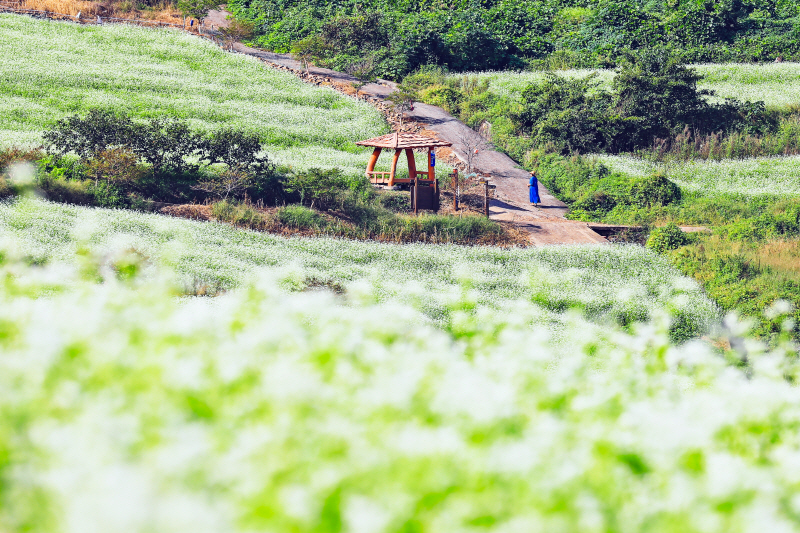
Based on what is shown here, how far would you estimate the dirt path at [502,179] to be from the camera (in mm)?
17781

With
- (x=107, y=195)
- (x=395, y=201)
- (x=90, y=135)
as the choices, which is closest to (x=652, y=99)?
(x=395, y=201)

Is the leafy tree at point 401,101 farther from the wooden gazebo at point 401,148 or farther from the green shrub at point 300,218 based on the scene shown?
the green shrub at point 300,218

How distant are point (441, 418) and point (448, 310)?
24.3ft

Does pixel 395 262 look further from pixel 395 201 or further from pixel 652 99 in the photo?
pixel 652 99

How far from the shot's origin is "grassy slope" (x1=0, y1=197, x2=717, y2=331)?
11367 mm

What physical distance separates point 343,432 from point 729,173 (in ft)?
81.1

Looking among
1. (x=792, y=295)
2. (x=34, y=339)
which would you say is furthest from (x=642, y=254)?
(x=34, y=339)

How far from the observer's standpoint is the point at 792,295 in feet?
42.5

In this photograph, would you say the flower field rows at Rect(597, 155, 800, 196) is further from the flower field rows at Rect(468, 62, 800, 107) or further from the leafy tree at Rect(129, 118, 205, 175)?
the leafy tree at Rect(129, 118, 205, 175)

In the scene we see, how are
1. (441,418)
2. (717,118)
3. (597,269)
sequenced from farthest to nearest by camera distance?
1. (717,118)
2. (597,269)
3. (441,418)

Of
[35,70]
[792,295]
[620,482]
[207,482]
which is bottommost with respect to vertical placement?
[792,295]

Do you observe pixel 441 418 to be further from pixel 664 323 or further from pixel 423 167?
pixel 423 167

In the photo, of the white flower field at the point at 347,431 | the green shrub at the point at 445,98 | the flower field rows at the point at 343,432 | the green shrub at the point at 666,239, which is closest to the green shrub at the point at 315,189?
the green shrub at the point at 666,239

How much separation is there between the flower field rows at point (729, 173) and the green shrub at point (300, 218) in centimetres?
1152
